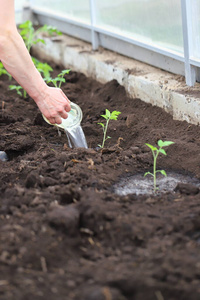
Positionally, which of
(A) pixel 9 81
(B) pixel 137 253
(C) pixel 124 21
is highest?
(C) pixel 124 21

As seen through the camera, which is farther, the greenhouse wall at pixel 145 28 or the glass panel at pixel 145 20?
the glass panel at pixel 145 20

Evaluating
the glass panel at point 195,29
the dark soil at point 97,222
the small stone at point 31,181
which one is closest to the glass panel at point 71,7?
the glass panel at point 195,29

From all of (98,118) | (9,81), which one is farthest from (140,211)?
(9,81)

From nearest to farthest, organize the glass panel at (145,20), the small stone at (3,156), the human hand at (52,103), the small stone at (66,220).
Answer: the small stone at (66,220) < the human hand at (52,103) < the small stone at (3,156) < the glass panel at (145,20)

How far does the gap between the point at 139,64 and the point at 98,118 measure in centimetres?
77

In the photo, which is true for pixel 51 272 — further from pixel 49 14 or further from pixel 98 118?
→ pixel 49 14

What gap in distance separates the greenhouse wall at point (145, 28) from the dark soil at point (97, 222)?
59 cm

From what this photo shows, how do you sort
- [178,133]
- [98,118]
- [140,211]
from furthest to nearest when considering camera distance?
[98,118] → [178,133] → [140,211]

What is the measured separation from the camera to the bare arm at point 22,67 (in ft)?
8.67

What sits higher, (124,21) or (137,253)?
(124,21)

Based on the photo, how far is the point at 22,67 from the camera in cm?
280

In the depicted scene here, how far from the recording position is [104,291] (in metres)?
1.70

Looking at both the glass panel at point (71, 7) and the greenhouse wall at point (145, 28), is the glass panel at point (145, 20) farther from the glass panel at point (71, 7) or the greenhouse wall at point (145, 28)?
the glass panel at point (71, 7)

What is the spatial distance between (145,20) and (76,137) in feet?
4.75
